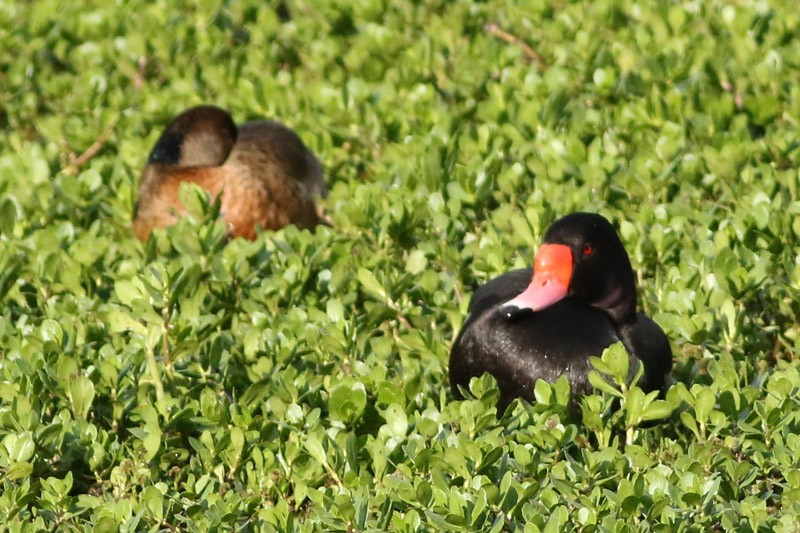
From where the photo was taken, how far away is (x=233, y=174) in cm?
633

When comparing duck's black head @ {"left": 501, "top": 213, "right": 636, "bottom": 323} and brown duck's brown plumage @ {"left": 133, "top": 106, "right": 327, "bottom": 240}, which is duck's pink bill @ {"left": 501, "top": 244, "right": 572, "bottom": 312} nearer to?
duck's black head @ {"left": 501, "top": 213, "right": 636, "bottom": 323}

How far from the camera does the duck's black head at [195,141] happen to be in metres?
6.43

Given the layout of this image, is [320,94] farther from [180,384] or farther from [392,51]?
[180,384]

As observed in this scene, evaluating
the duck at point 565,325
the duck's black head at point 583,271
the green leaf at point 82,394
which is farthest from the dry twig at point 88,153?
the duck's black head at point 583,271

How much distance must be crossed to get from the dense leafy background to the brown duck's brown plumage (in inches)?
8.0

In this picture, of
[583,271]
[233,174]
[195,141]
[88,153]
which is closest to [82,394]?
[583,271]

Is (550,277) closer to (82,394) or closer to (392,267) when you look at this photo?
(392,267)

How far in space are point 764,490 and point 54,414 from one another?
225 cm

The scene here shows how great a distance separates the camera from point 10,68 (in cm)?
775

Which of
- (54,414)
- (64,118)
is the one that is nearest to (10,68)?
(64,118)

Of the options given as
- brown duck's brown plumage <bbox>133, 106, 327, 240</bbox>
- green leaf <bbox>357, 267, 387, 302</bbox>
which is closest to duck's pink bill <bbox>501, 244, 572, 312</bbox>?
green leaf <bbox>357, 267, 387, 302</bbox>

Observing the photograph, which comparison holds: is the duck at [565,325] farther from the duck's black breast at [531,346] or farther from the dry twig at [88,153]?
the dry twig at [88,153]

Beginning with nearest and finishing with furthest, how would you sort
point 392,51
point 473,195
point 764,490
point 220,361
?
point 764,490 < point 220,361 < point 473,195 < point 392,51

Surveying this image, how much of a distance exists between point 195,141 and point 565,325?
2.63m
